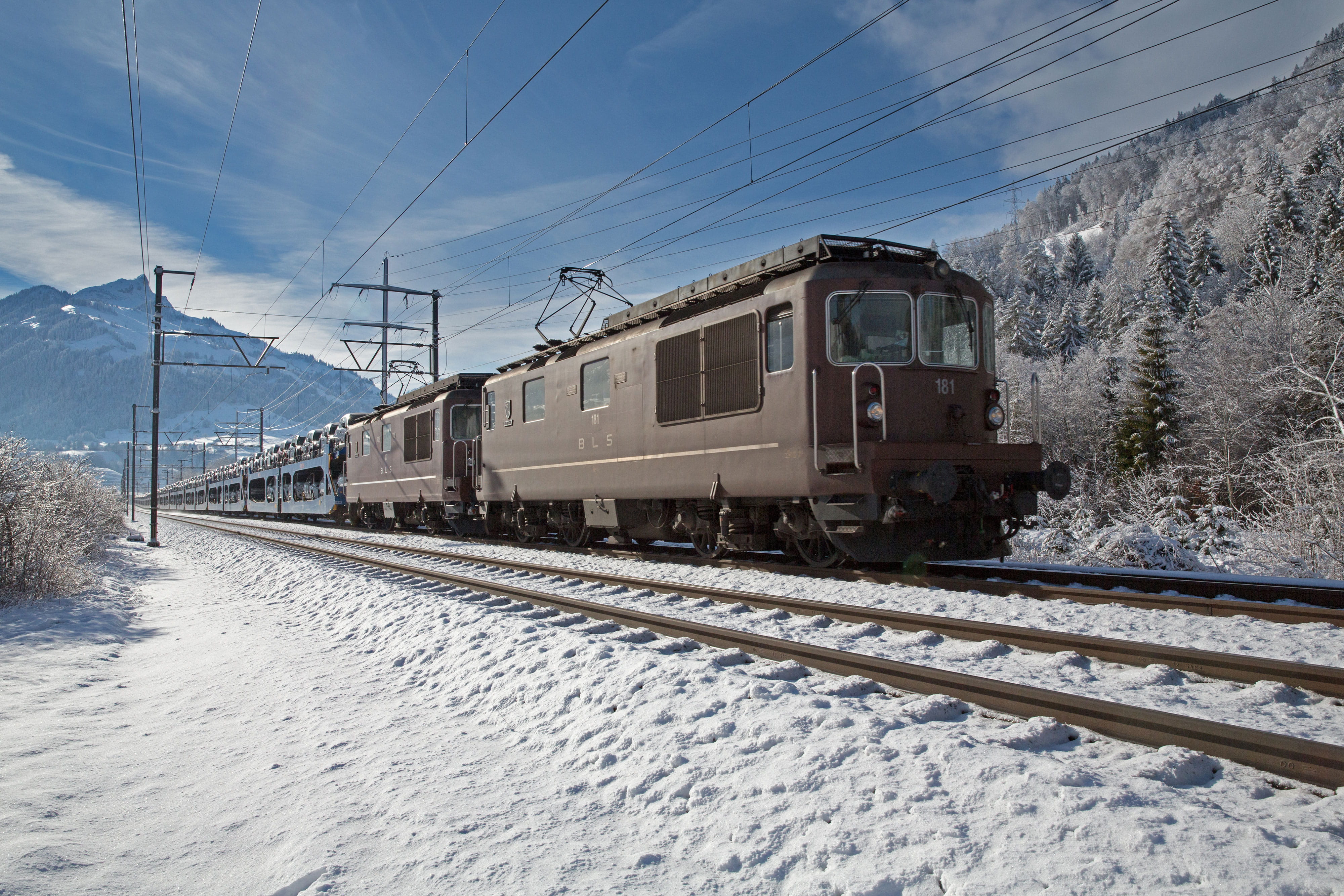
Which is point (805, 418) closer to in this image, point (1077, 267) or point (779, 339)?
point (779, 339)

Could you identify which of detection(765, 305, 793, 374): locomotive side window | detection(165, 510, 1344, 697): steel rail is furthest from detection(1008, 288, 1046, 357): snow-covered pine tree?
detection(165, 510, 1344, 697): steel rail

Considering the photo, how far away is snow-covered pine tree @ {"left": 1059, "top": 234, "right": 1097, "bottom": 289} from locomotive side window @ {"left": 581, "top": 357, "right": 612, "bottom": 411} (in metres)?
76.7

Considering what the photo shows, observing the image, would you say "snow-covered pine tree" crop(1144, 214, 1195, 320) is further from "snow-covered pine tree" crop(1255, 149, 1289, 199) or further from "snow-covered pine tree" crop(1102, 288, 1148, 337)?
"snow-covered pine tree" crop(1255, 149, 1289, 199)

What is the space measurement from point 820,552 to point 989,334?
10.8ft

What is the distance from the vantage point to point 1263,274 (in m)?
27.9

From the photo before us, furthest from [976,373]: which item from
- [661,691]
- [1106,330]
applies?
[1106,330]

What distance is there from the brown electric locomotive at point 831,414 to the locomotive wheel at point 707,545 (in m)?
0.04

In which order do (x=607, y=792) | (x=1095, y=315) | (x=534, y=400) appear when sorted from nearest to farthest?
(x=607, y=792) < (x=534, y=400) < (x=1095, y=315)

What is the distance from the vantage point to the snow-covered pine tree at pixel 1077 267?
77.2 meters

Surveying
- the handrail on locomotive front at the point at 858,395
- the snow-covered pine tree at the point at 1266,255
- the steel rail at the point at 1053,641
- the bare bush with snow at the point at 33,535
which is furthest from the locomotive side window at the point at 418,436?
the snow-covered pine tree at the point at 1266,255

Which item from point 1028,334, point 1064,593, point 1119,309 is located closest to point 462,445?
point 1064,593

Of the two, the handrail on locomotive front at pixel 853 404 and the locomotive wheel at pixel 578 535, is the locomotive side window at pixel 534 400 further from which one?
the handrail on locomotive front at pixel 853 404

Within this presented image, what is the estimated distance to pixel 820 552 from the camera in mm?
9438

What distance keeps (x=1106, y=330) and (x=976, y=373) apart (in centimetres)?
5258
